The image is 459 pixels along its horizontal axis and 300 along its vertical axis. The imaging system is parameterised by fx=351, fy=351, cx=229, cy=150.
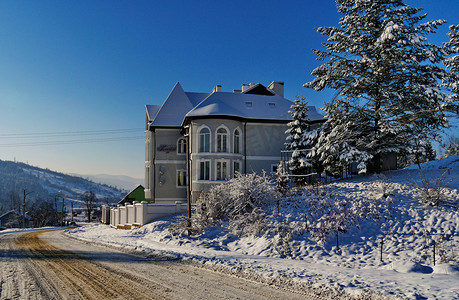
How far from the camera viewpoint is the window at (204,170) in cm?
2872

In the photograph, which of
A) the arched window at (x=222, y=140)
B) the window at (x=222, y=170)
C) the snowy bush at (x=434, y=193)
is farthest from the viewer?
the arched window at (x=222, y=140)

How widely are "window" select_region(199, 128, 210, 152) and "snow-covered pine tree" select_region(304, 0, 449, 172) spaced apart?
1026 cm

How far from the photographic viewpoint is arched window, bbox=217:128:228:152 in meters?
29.0

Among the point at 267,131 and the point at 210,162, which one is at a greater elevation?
the point at 267,131

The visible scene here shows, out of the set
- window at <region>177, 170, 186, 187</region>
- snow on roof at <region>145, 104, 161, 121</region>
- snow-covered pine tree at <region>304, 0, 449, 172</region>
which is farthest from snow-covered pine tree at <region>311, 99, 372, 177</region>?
snow on roof at <region>145, 104, 161, 121</region>

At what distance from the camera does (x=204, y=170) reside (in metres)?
28.8

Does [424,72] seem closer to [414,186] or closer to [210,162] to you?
[414,186]

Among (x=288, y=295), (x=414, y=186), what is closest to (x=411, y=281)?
(x=288, y=295)

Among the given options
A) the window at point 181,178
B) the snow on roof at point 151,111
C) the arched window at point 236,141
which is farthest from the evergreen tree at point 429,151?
the snow on roof at point 151,111

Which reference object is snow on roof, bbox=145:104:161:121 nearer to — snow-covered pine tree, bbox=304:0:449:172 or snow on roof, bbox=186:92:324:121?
snow on roof, bbox=186:92:324:121

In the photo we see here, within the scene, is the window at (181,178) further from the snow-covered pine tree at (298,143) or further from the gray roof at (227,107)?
the snow-covered pine tree at (298,143)

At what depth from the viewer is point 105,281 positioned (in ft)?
30.3

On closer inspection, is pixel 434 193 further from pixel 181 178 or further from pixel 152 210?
pixel 181 178

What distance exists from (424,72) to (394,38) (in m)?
3.49
